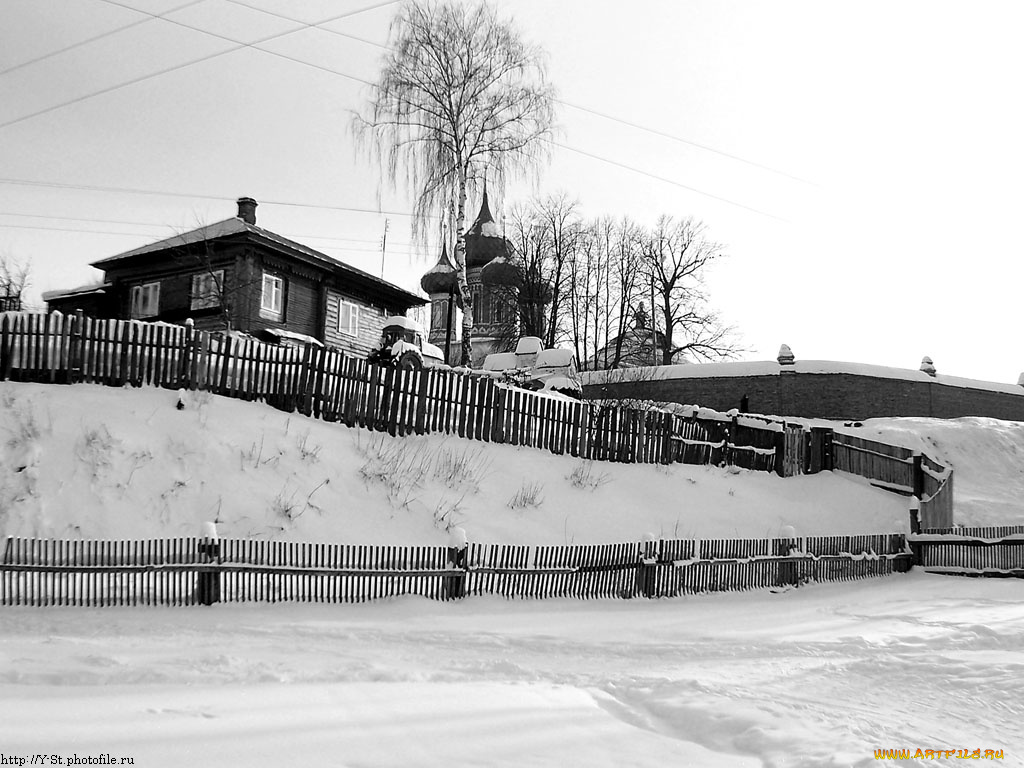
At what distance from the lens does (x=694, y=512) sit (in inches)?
650

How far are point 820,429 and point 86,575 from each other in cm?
1815

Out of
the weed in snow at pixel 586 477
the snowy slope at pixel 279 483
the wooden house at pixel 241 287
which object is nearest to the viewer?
the snowy slope at pixel 279 483

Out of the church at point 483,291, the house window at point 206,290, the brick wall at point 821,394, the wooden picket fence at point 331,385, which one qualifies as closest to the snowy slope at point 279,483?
the wooden picket fence at point 331,385

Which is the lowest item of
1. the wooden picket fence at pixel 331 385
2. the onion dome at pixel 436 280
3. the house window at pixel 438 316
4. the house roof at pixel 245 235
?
the wooden picket fence at pixel 331 385

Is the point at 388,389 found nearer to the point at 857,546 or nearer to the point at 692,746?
the point at 857,546

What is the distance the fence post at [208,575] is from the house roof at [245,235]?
20.7 m

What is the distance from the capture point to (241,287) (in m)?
28.2

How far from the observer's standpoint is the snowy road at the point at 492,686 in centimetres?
478

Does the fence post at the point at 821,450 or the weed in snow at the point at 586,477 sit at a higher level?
the fence post at the point at 821,450

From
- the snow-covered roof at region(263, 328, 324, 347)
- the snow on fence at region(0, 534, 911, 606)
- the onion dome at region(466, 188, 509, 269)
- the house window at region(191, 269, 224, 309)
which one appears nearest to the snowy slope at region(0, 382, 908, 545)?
the snow on fence at region(0, 534, 911, 606)

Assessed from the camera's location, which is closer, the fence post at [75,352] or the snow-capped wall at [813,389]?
the fence post at [75,352]

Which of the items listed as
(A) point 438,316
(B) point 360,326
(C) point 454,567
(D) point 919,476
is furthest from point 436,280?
(C) point 454,567

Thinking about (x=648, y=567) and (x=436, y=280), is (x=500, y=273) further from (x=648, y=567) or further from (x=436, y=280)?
(x=648, y=567)

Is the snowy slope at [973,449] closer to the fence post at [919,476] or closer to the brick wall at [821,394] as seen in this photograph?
the brick wall at [821,394]
